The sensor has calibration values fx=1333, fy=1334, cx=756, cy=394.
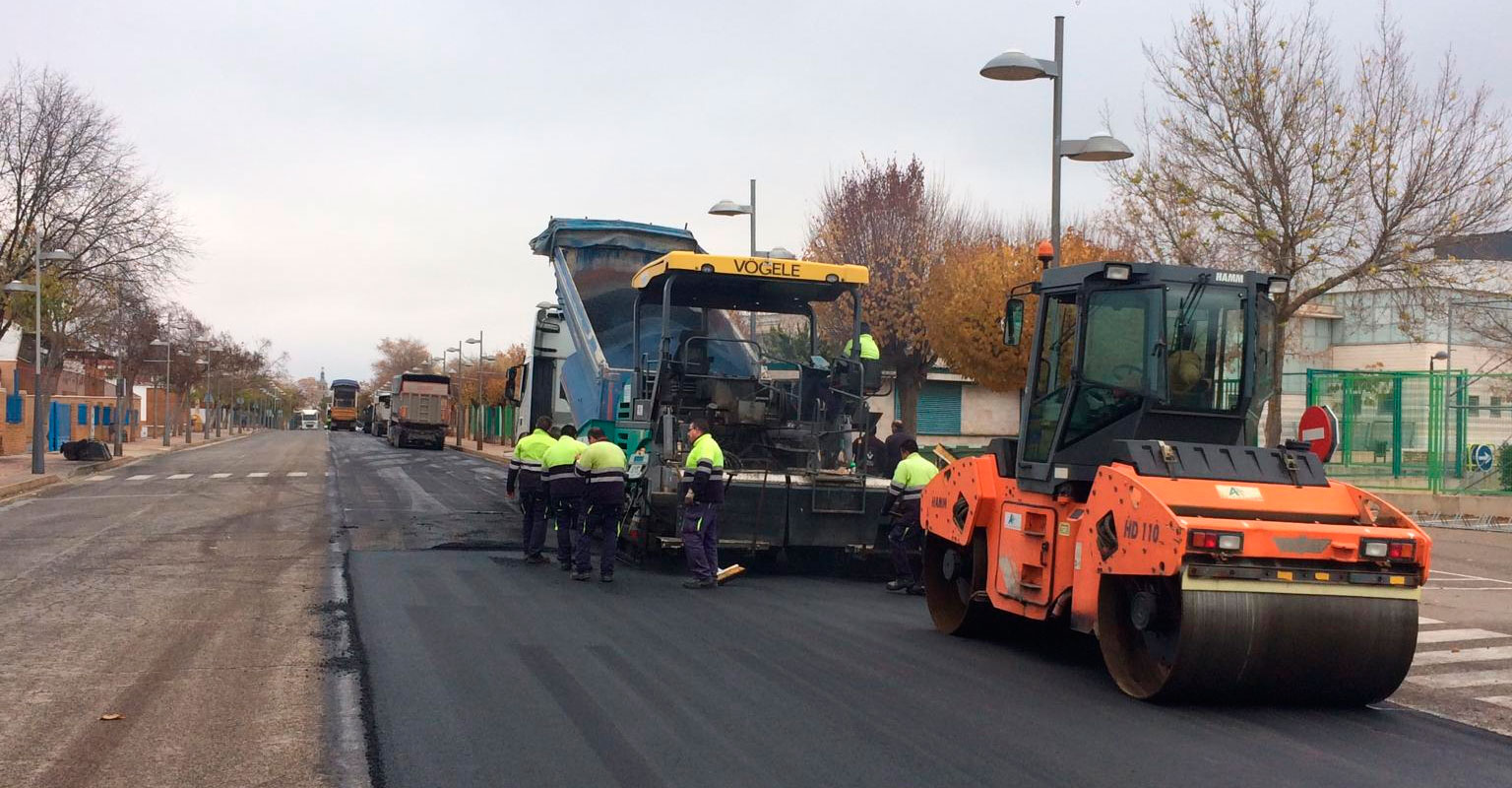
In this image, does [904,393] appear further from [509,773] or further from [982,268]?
[509,773]

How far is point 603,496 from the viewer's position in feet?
41.3

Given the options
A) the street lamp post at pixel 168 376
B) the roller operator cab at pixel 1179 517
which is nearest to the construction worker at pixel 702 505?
the roller operator cab at pixel 1179 517

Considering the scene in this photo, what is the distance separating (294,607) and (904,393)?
83.7ft

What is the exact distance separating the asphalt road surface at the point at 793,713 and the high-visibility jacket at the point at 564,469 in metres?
1.90

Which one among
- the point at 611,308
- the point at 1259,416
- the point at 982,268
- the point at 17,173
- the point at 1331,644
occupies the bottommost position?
the point at 1331,644

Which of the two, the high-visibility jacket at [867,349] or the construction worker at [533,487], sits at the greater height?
the high-visibility jacket at [867,349]

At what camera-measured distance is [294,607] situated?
10.4m

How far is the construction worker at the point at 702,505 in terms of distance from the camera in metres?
11.9

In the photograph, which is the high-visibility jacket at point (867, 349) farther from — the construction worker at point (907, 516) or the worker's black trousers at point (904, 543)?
the worker's black trousers at point (904, 543)

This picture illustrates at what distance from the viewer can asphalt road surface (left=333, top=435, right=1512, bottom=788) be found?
5922 mm

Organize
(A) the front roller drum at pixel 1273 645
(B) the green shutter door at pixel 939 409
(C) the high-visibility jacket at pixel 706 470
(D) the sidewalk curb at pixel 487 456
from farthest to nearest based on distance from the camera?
(B) the green shutter door at pixel 939 409, (D) the sidewalk curb at pixel 487 456, (C) the high-visibility jacket at pixel 706 470, (A) the front roller drum at pixel 1273 645

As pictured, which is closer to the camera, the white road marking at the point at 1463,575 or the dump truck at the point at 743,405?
the dump truck at the point at 743,405

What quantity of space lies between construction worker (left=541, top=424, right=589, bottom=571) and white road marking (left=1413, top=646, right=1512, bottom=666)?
24.0 feet

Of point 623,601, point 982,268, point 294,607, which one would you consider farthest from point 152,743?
point 982,268
